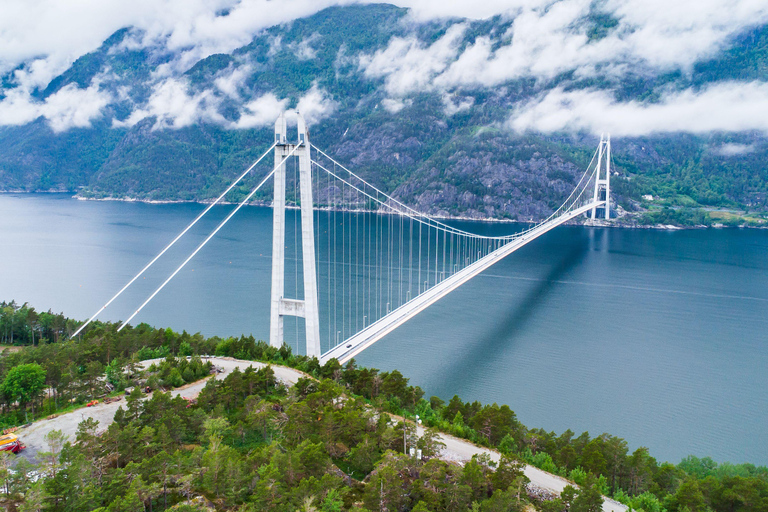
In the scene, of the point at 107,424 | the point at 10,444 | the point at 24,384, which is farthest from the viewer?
the point at 24,384

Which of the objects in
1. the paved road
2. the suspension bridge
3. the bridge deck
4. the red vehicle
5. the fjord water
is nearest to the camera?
the red vehicle

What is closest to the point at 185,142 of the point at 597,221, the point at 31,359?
the point at 597,221

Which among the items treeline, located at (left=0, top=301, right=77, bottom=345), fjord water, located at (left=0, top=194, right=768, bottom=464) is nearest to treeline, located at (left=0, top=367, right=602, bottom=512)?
fjord water, located at (left=0, top=194, right=768, bottom=464)

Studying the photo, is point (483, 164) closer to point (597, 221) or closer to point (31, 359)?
point (597, 221)

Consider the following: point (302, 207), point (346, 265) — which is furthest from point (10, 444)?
point (346, 265)

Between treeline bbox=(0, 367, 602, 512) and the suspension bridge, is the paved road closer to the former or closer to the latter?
treeline bbox=(0, 367, 602, 512)

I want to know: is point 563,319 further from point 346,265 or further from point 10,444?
point 10,444
